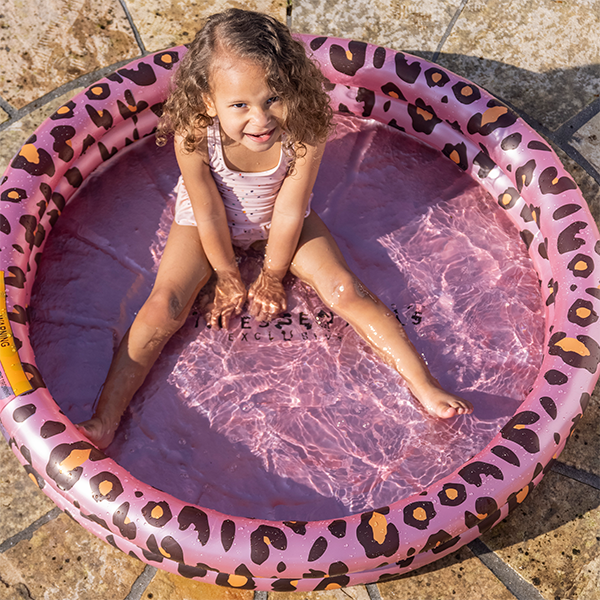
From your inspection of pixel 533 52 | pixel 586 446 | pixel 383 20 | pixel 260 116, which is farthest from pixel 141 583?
pixel 533 52

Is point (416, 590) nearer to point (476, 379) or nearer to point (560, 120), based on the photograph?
point (476, 379)

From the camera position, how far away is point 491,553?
238cm

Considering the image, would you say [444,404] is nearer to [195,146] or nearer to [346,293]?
[346,293]

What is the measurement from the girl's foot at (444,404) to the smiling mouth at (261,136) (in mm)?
1126

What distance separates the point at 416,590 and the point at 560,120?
2385mm

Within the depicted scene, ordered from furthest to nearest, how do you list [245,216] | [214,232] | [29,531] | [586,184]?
[586,184] < [245,216] < [214,232] < [29,531]

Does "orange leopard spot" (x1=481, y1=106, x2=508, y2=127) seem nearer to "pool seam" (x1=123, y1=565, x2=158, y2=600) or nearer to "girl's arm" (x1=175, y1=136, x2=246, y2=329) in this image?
"girl's arm" (x1=175, y1=136, x2=246, y2=329)

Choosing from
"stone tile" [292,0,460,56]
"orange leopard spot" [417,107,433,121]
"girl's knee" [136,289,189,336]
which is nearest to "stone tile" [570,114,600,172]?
"orange leopard spot" [417,107,433,121]

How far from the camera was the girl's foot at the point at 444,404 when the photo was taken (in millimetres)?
2420

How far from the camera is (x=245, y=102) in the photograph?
1.98 metres

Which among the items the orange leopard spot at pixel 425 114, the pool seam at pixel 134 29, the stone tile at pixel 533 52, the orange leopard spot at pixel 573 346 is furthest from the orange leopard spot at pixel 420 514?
the pool seam at pixel 134 29

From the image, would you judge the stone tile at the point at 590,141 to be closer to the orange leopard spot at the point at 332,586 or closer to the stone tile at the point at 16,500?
the orange leopard spot at the point at 332,586

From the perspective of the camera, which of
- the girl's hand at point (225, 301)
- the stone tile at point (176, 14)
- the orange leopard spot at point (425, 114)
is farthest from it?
the stone tile at point (176, 14)

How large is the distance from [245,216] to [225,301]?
380mm
